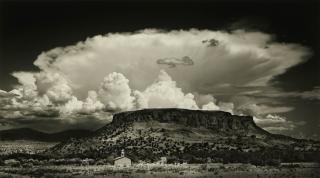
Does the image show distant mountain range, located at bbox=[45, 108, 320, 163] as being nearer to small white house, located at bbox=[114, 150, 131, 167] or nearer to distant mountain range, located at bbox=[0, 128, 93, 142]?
distant mountain range, located at bbox=[0, 128, 93, 142]

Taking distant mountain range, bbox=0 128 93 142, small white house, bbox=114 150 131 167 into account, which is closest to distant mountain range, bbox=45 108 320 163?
distant mountain range, bbox=0 128 93 142

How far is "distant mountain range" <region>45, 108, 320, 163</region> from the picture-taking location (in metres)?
41.3

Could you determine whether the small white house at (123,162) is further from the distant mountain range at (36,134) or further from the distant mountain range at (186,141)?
the distant mountain range at (36,134)

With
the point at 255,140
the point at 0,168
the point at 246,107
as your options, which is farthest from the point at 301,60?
the point at 255,140

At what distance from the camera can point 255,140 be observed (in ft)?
210

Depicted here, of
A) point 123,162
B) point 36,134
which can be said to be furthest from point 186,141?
point 36,134

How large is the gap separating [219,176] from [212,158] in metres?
18.2

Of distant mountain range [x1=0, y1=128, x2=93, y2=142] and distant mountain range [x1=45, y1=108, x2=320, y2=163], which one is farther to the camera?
distant mountain range [x1=45, y1=108, x2=320, y2=163]

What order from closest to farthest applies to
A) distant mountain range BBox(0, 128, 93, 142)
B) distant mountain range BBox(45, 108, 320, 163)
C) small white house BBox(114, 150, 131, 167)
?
1. distant mountain range BBox(0, 128, 93, 142)
2. small white house BBox(114, 150, 131, 167)
3. distant mountain range BBox(45, 108, 320, 163)

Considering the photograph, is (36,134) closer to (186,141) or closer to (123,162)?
(123,162)

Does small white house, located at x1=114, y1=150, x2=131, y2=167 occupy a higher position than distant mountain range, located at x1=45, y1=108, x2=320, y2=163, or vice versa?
distant mountain range, located at x1=45, y1=108, x2=320, y2=163

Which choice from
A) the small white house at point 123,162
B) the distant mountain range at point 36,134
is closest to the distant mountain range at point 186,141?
the distant mountain range at point 36,134

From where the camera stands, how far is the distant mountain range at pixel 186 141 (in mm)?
41281

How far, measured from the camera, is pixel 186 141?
216 ft
